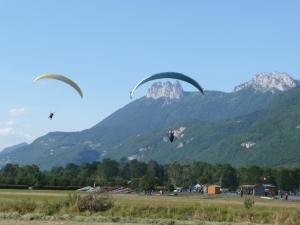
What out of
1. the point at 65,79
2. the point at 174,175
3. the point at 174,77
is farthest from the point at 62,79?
the point at 174,175

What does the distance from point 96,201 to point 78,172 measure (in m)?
138

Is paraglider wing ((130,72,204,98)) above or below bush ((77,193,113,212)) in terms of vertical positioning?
above

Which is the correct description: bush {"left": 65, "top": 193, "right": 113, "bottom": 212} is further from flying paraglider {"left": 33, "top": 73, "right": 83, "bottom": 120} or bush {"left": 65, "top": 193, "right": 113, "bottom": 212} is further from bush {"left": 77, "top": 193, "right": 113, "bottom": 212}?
flying paraglider {"left": 33, "top": 73, "right": 83, "bottom": 120}

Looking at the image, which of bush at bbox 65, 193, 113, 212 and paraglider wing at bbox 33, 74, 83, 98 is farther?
paraglider wing at bbox 33, 74, 83, 98

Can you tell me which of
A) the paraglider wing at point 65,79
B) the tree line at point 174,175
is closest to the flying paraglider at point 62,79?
the paraglider wing at point 65,79

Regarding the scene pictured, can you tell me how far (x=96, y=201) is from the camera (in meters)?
39.2

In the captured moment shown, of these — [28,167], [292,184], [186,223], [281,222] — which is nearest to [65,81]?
[186,223]

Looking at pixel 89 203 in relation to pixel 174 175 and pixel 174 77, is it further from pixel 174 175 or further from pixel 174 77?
pixel 174 175

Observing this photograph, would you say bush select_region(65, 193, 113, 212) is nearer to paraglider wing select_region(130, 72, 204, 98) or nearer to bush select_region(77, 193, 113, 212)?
bush select_region(77, 193, 113, 212)

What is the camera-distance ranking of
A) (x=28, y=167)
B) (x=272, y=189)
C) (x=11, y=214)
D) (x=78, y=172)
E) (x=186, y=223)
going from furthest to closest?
(x=78, y=172) → (x=28, y=167) → (x=272, y=189) → (x=11, y=214) → (x=186, y=223)

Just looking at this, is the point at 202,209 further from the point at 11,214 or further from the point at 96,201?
the point at 11,214

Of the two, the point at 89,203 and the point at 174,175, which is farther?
the point at 174,175

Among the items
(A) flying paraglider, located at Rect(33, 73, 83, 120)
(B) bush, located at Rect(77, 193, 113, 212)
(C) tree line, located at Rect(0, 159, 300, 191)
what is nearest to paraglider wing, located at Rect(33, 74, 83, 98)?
(A) flying paraglider, located at Rect(33, 73, 83, 120)

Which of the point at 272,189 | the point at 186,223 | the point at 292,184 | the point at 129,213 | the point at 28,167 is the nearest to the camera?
the point at 186,223
